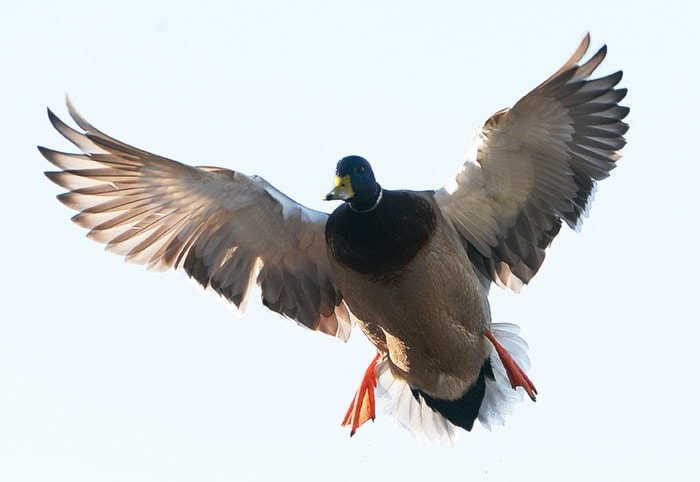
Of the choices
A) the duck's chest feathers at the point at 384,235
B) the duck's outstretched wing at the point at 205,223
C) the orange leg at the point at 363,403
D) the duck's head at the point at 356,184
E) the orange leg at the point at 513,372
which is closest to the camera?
the duck's head at the point at 356,184

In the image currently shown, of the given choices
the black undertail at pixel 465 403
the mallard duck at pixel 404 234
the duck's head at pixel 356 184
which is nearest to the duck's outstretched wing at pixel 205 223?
the mallard duck at pixel 404 234

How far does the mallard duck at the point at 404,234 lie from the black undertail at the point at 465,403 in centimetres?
1

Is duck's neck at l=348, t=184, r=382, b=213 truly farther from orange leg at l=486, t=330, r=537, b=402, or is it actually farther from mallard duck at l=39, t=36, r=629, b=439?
orange leg at l=486, t=330, r=537, b=402

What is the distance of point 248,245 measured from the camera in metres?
9.27

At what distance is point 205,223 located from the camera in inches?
360

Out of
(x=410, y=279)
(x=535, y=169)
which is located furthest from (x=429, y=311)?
(x=535, y=169)

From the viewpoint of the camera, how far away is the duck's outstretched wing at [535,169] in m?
8.30

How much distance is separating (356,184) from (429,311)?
911 mm

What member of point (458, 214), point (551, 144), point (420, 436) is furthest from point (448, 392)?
Result: point (551, 144)

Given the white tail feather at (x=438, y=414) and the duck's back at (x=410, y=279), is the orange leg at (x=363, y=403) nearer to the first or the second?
the white tail feather at (x=438, y=414)

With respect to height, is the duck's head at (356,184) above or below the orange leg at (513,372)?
above

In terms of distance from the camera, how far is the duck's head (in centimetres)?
821

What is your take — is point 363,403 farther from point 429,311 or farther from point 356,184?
point 356,184

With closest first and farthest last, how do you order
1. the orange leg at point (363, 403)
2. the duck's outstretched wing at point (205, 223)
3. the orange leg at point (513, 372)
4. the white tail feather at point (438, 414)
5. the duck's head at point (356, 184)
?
the duck's head at point (356, 184)
the duck's outstretched wing at point (205, 223)
the orange leg at point (513, 372)
the orange leg at point (363, 403)
the white tail feather at point (438, 414)
